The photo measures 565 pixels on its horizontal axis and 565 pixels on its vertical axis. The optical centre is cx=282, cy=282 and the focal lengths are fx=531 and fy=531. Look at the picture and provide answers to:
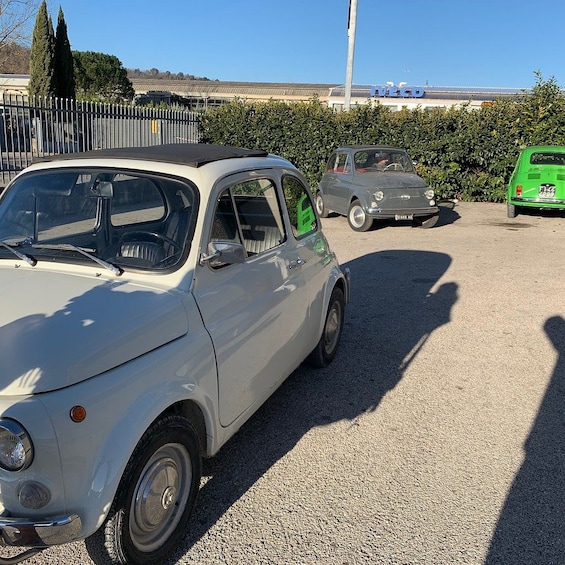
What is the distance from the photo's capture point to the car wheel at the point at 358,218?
38.5 ft

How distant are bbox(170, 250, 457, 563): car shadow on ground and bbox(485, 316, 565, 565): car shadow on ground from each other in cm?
116

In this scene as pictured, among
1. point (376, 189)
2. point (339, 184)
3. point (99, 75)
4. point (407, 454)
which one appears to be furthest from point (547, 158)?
point (99, 75)

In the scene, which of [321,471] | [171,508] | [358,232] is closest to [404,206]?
[358,232]

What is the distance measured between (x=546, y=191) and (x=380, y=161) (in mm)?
4264

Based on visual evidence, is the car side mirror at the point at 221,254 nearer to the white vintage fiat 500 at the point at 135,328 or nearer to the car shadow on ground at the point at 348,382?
the white vintage fiat 500 at the point at 135,328

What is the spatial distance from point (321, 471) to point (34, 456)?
1.87 metres

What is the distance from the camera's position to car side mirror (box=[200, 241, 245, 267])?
2.71 m

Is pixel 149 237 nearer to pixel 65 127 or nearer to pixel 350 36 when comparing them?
pixel 65 127

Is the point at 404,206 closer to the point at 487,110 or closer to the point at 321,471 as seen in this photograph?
the point at 487,110

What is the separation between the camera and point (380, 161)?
12.3 m

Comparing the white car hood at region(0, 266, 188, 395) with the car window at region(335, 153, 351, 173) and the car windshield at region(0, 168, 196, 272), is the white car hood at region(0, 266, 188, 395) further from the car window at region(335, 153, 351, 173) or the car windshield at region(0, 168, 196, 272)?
the car window at region(335, 153, 351, 173)

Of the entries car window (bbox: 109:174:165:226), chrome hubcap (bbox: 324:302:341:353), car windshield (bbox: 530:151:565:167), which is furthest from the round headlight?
car windshield (bbox: 530:151:565:167)

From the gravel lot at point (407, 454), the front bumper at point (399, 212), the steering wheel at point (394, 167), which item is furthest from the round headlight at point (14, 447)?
the steering wheel at point (394, 167)

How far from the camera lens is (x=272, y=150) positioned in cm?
1708
